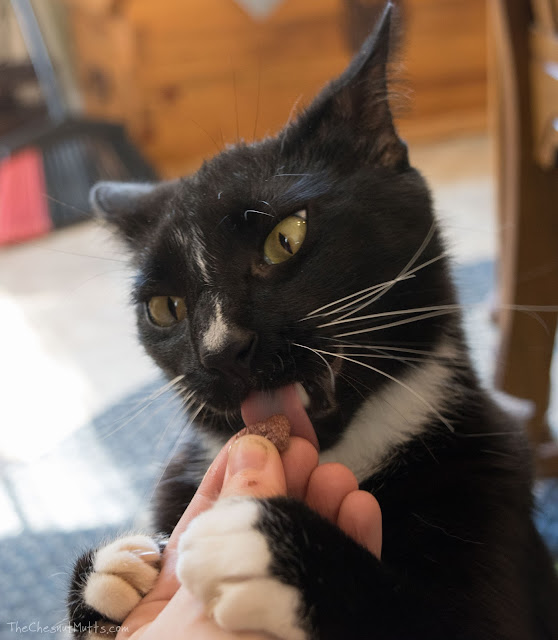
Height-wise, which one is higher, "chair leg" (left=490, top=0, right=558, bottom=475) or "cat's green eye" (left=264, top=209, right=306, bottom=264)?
"cat's green eye" (left=264, top=209, right=306, bottom=264)

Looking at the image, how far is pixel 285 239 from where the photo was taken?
2.87 feet

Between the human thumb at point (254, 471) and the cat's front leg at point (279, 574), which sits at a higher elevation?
the human thumb at point (254, 471)

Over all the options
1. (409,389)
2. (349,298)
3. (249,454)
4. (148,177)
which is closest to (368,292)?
(349,298)

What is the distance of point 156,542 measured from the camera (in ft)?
2.91

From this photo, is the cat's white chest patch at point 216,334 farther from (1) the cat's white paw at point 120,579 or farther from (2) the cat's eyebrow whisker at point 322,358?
(1) the cat's white paw at point 120,579

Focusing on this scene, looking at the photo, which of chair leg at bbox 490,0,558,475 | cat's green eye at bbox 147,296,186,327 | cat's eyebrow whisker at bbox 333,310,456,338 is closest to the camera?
cat's eyebrow whisker at bbox 333,310,456,338

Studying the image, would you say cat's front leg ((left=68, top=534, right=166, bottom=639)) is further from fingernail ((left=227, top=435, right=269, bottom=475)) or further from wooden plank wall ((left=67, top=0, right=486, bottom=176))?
wooden plank wall ((left=67, top=0, right=486, bottom=176))

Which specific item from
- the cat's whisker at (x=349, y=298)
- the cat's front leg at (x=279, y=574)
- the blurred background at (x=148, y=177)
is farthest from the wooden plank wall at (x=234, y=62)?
the cat's front leg at (x=279, y=574)

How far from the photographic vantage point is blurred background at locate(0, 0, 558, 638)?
4.66ft

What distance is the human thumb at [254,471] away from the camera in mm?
700

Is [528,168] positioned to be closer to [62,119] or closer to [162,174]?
[162,174]

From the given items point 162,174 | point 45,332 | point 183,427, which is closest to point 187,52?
point 162,174

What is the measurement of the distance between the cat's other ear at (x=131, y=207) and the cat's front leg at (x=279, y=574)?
596 millimetres

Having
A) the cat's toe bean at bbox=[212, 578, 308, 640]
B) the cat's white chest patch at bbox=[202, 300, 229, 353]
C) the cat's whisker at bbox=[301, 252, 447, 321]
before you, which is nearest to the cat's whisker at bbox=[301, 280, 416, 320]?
the cat's whisker at bbox=[301, 252, 447, 321]
